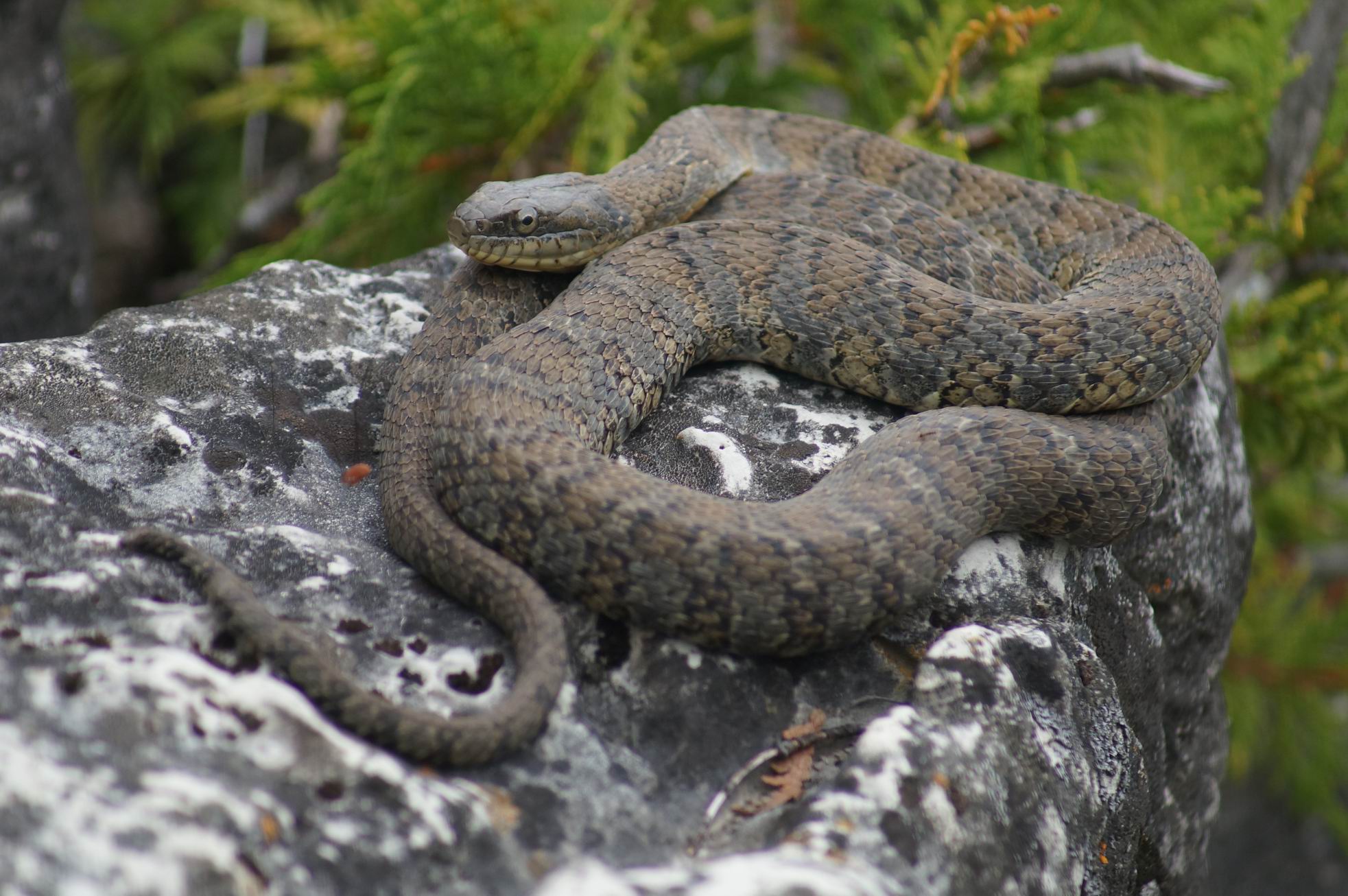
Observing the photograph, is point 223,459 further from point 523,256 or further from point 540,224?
point 540,224

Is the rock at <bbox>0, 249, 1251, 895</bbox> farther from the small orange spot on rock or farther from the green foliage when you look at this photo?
the green foliage

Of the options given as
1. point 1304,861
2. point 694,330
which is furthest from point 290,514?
point 1304,861

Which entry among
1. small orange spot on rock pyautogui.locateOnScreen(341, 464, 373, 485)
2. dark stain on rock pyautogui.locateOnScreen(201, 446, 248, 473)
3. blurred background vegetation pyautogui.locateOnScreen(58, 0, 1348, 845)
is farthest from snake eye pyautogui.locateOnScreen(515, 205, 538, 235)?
blurred background vegetation pyautogui.locateOnScreen(58, 0, 1348, 845)

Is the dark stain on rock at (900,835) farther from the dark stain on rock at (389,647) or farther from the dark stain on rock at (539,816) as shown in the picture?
the dark stain on rock at (389,647)

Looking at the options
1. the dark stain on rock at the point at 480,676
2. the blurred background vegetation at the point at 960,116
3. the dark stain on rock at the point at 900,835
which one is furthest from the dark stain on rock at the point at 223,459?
the blurred background vegetation at the point at 960,116

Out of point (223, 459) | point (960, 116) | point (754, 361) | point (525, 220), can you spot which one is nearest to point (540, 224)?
point (525, 220)

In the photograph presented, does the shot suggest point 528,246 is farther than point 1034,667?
Yes
